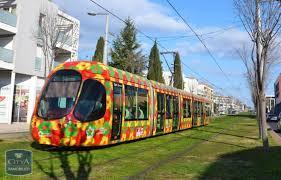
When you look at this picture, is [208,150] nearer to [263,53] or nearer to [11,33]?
[263,53]

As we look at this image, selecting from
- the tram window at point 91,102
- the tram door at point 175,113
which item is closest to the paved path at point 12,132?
the tram window at point 91,102

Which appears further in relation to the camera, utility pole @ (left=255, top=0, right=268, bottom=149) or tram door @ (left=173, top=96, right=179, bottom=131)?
tram door @ (left=173, top=96, right=179, bottom=131)

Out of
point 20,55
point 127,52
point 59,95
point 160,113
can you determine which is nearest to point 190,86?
point 127,52

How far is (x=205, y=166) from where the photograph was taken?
10805mm

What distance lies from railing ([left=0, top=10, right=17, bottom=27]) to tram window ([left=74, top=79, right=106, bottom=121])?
751 inches

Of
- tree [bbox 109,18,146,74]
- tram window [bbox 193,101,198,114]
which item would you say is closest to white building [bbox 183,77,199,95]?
tree [bbox 109,18,146,74]

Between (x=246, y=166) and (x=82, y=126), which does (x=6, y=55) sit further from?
(x=246, y=166)

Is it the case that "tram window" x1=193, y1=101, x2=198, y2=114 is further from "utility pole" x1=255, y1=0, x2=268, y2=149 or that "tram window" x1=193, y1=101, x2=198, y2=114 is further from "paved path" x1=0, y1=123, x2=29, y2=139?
"utility pole" x1=255, y1=0, x2=268, y2=149

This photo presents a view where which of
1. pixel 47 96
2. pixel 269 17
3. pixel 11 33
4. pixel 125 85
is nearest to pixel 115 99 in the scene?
pixel 125 85

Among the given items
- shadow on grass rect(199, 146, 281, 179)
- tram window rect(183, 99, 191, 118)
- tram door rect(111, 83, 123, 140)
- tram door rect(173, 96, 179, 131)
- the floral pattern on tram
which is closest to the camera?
shadow on grass rect(199, 146, 281, 179)

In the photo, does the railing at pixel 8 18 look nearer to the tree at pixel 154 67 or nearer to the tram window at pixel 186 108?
the tram window at pixel 186 108

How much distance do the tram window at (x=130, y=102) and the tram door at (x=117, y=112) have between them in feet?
2.07

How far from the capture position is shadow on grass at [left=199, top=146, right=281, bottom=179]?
933 centimetres

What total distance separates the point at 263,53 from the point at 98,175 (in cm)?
890
